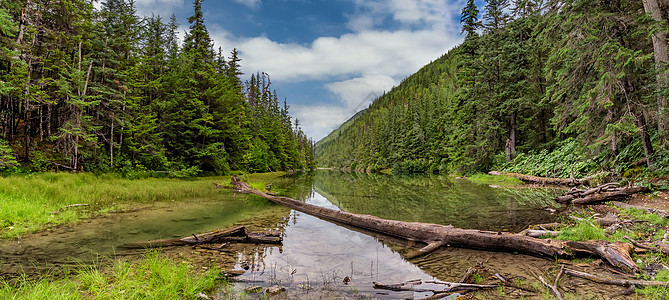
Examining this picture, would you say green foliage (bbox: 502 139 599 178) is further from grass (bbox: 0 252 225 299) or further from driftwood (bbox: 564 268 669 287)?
grass (bbox: 0 252 225 299)

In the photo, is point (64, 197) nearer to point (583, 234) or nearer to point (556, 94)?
point (583, 234)

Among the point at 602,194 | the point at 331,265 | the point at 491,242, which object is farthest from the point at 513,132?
the point at 331,265

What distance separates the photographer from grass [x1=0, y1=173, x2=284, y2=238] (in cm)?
765

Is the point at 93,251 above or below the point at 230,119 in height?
below

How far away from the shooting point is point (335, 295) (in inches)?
163

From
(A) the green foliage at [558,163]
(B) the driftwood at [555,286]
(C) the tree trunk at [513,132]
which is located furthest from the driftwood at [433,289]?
(C) the tree trunk at [513,132]

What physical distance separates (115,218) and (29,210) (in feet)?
6.98

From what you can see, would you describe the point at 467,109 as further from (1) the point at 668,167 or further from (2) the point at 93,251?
(2) the point at 93,251

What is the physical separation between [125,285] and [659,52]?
55.7ft

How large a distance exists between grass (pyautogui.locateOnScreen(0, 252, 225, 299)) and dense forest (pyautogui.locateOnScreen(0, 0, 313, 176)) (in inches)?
429

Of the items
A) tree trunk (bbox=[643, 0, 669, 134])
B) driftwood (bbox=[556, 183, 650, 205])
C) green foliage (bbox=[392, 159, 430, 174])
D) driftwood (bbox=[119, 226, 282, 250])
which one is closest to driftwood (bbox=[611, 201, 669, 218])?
driftwood (bbox=[556, 183, 650, 205])

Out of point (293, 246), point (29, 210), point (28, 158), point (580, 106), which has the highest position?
point (580, 106)

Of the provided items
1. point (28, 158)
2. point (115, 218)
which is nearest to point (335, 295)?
point (115, 218)

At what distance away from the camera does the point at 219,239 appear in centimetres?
679
